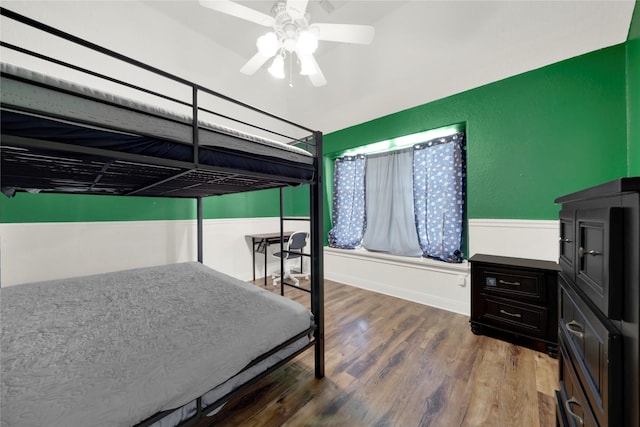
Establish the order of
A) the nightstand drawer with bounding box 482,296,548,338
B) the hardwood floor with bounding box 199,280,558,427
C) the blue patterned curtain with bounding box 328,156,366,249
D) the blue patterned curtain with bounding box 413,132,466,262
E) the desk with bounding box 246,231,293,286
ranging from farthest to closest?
the blue patterned curtain with bounding box 328,156,366,249 < the desk with bounding box 246,231,293,286 < the blue patterned curtain with bounding box 413,132,466,262 < the nightstand drawer with bounding box 482,296,548,338 < the hardwood floor with bounding box 199,280,558,427

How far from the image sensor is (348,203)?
12.4 ft

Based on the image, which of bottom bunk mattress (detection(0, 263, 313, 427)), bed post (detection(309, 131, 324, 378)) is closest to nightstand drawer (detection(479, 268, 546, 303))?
bed post (detection(309, 131, 324, 378))

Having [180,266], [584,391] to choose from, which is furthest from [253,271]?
[584,391]

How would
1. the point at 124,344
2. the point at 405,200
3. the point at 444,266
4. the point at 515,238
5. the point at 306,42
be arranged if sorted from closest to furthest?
the point at 124,344
the point at 306,42
the point at 515,238
the point at 444,266
the point at 405,200

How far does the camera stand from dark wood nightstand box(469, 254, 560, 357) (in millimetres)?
1806

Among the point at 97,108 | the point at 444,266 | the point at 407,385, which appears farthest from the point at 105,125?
the point at 444,266

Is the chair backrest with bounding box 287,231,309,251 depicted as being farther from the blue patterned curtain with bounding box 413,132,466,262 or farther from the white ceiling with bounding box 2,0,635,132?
the white ceiling with bounding box 2,0,635,132

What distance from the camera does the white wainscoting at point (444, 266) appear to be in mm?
2158

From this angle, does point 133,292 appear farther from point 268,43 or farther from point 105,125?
point 268,43

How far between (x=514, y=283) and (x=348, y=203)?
2.30 meters

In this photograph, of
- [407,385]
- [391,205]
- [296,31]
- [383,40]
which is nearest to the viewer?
[407,385]

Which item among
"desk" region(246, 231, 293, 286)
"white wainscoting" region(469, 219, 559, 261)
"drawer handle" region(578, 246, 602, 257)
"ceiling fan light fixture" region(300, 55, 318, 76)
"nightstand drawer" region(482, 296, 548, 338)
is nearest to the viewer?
"drawer handle" region(578, 246, 602, 257)

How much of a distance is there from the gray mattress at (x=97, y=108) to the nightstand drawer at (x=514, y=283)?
231 centimetres

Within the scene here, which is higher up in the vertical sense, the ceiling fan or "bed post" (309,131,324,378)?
the ceiling fan
